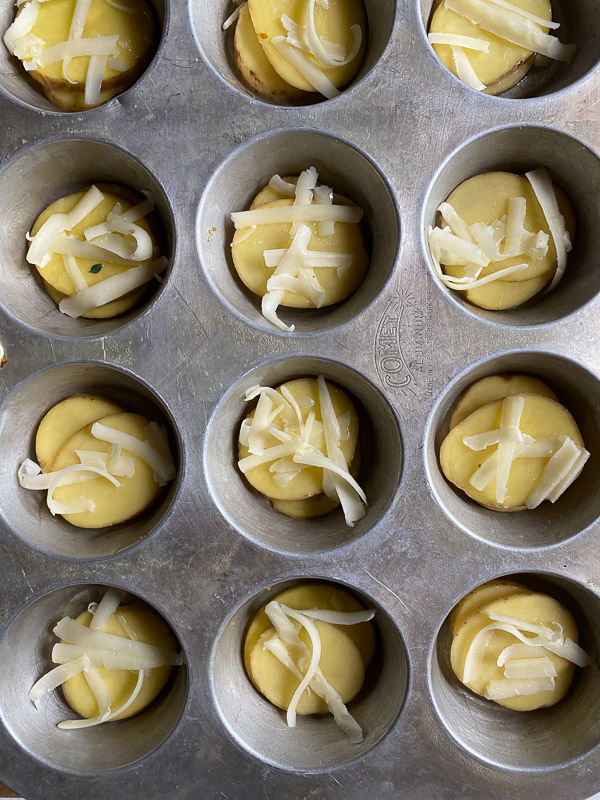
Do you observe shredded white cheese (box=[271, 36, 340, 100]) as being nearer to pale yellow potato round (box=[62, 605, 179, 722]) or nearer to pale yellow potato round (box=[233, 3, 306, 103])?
pale yellow potato round (box=[233, 3, 306, 103])

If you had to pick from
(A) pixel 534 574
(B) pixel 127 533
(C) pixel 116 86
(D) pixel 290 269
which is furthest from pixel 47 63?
(A) pixel 534 574

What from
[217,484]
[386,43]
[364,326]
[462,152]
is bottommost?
[217,484]

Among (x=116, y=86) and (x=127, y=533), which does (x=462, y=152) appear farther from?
(x=127, y=533)

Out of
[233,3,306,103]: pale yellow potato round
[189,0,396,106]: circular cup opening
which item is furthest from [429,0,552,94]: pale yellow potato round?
[233,3,306,103]: pale yellow potato round

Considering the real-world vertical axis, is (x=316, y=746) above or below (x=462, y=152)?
below

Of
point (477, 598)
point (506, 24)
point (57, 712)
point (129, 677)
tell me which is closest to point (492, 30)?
point (506, 24)

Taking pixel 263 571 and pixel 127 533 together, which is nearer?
pixel 263 571

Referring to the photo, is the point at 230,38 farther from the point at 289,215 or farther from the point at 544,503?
the point at 544,503
